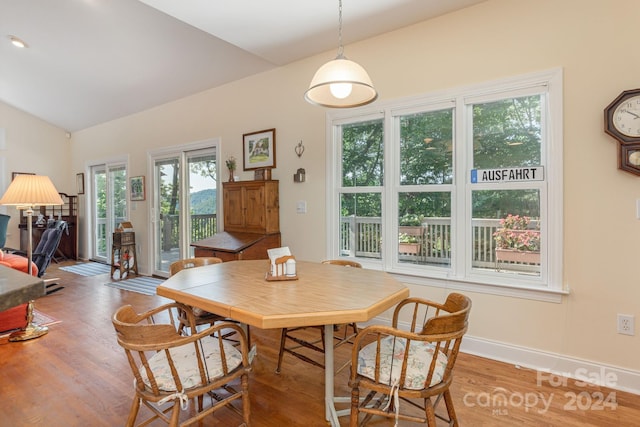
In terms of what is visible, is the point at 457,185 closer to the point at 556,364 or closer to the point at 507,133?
the point at 507,133

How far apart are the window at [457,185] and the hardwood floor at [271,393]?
0.70m

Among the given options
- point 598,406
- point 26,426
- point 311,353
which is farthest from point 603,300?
point 26,426

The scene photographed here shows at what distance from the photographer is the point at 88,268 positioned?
21.5ft

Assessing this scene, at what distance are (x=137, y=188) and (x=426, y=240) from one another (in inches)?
204

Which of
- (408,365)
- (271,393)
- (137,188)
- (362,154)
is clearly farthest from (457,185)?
(137,188)

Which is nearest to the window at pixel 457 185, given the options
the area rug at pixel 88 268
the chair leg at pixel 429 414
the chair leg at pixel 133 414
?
the chair leg at pixel 429 414

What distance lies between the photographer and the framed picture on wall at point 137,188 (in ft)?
19.6

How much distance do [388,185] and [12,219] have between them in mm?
8180

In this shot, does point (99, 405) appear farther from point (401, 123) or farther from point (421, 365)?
point (401, 123)

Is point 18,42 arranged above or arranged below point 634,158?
above

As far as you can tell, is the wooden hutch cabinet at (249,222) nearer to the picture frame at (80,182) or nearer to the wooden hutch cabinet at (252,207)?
the wooden hutch cabinet at (252,207)

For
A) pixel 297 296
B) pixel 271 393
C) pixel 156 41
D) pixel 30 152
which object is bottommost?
pixel 271 393

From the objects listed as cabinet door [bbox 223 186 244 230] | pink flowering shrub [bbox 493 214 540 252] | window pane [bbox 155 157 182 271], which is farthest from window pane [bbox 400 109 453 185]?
window pane [bbox 155 157 182 271]

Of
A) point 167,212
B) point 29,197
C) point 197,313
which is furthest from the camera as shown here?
point 167,212
